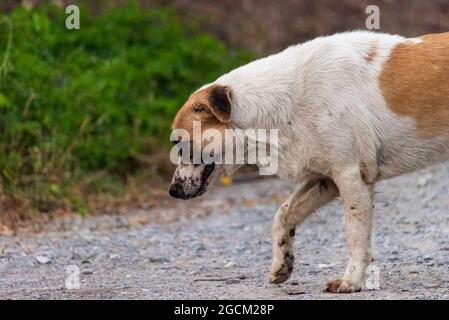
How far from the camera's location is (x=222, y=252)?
8992 mm

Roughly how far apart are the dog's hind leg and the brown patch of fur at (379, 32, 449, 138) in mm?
732

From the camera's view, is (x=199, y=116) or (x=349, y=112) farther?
(x=199, y=116)

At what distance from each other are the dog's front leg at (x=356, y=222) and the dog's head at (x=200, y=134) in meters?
0.86

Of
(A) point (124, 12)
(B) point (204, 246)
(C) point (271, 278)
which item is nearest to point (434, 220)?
(B) point (204, 246)

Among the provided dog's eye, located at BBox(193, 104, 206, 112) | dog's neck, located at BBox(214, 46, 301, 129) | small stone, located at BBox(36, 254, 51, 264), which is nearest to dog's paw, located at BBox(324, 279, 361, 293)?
dog's neck, located at BBox(214, 46, 301, 129)

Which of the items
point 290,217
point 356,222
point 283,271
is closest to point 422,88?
point 356,222

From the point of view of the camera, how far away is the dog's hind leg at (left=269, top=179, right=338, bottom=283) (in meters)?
7.19

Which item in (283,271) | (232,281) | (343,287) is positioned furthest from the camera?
(232,281)

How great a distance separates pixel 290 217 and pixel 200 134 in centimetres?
86

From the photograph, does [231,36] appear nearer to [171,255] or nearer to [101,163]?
[101,163]

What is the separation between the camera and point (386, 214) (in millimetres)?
10273

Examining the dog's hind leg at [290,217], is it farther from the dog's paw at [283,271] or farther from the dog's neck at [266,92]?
the dog's neck at [266,92]

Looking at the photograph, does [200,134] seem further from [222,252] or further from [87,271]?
[222,252]
